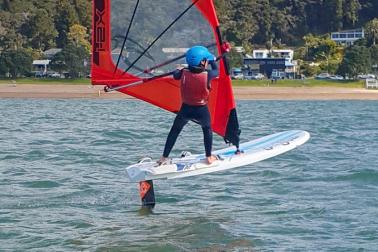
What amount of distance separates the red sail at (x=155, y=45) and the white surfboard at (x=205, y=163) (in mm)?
294

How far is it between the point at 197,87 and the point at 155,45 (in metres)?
1.17

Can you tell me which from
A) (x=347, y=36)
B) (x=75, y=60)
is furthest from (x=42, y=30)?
(x=347, y=36)

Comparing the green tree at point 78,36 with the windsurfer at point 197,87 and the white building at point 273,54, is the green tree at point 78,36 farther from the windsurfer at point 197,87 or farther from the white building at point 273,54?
the windsurfer at point 197,87

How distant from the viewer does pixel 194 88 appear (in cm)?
833

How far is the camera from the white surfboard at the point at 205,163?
840 centimetres

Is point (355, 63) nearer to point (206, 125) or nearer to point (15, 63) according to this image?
point (15, 63)

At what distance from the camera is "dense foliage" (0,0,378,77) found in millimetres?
60250

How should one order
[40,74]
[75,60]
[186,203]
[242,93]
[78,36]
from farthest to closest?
[78,36]
[40,74]
[75,60]
[242,93]
[186,203]

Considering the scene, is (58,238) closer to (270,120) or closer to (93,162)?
(93,162)

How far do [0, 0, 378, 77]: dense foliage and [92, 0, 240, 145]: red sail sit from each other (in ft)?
149

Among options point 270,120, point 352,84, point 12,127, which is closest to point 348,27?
point 352,84

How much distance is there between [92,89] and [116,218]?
36.9 metres

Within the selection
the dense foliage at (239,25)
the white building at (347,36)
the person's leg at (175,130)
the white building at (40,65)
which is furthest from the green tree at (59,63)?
the person's leg at (175,130)

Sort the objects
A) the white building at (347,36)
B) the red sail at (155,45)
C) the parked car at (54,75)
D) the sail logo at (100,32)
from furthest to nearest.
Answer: the white building at (347,36), the parked car at (54,75), the sail logo at (100,32), the red sail at (155,45)
